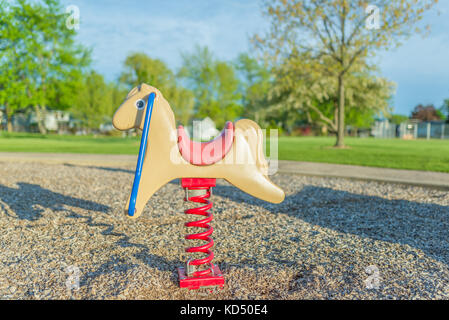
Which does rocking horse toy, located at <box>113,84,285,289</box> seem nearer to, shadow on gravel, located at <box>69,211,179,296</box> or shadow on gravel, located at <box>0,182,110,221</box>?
shadow on gravel, located at <box>69,211,179,296</box>

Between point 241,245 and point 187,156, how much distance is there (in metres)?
1.70

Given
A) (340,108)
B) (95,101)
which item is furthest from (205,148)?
(95,101)

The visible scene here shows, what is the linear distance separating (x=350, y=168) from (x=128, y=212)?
876cm

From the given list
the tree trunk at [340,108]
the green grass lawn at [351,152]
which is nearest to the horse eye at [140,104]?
the green grass lawn at [351,152]

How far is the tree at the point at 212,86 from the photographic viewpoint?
45.6 metres

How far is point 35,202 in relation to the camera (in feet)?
20.0

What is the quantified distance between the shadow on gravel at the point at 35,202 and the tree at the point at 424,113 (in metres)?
84.1

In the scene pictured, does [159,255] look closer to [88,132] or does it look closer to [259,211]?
[259,211]

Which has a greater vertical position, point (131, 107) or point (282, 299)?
point (131, 107)

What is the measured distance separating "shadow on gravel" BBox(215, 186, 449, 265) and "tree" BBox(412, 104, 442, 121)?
8118 cm

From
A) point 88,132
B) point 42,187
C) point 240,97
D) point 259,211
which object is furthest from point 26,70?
point 259,211

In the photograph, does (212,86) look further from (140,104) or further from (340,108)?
(140,104)

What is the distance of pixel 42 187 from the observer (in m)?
7.39
